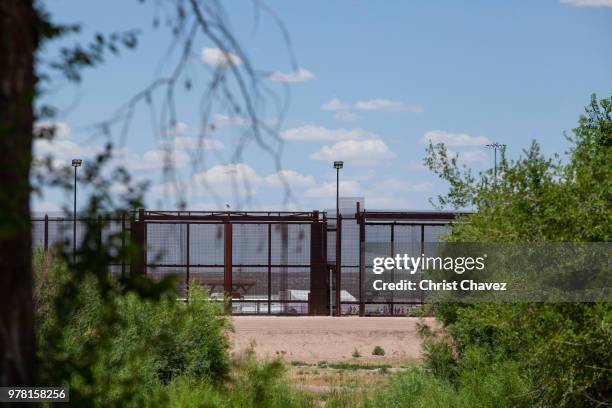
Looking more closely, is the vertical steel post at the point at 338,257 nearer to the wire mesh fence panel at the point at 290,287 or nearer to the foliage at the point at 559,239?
the wire mesh fence panel at the point at 290,287

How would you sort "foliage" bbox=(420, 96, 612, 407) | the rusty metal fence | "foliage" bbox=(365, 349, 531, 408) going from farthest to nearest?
the rusty metal fence
"foliage" bbox=(365, 349, 531, 408)
"foliage" bbox=(420, 96, 612, 407)

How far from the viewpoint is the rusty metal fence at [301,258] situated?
99.2ft

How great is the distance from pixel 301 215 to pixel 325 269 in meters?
1.91

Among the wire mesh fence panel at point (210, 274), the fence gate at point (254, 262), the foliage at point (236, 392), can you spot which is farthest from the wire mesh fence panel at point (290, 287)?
the foliage at point (236, 392)

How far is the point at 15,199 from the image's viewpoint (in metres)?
3.18

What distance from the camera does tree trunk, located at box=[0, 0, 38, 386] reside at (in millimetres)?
3217

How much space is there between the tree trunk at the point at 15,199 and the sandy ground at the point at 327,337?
20.4 metres

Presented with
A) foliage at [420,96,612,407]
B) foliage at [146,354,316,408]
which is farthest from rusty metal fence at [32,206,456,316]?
foliage at [420,96,612,407]

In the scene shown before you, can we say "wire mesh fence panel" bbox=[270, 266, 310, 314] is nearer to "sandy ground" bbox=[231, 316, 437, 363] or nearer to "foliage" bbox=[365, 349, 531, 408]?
"sandy ground" bbox=[231, 316, 437, 363]

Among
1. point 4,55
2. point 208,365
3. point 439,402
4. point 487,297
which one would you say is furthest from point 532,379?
point 4,55

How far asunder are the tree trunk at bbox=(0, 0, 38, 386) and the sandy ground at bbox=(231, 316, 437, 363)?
20395mm

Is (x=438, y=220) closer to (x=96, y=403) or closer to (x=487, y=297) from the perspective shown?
(x=487, y=297)

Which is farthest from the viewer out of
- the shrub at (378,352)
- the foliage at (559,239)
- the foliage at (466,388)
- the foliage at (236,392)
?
the shrub at (378,352)

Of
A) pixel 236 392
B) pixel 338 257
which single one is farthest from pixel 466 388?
pixel 338 257
